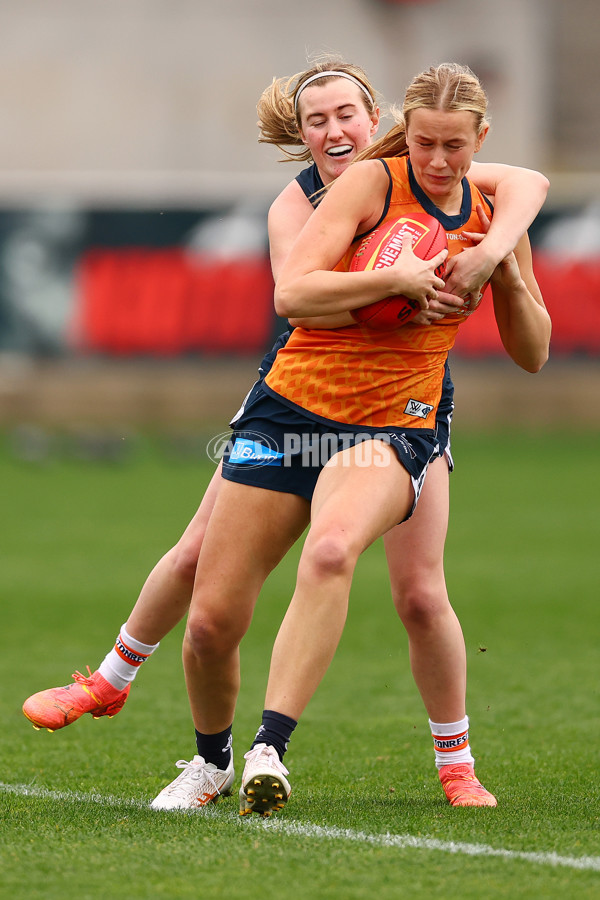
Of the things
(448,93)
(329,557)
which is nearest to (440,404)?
(329,557)

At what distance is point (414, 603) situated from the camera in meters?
4.38

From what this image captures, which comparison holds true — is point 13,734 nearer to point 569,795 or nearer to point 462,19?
point 569,795

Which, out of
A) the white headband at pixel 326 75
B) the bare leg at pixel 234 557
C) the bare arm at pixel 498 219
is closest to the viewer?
the bare arm at pixel 498 219

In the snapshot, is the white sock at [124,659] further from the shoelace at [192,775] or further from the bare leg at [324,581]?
the bare leg at [324,581]

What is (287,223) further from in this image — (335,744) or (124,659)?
(335,744)

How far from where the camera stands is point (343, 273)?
3.90 m

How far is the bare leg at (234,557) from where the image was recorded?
4.10 m

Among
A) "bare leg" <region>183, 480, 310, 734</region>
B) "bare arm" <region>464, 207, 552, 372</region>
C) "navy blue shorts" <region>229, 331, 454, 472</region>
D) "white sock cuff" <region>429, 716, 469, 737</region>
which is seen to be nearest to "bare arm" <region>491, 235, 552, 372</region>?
"bare arm" <region>464, 207, 552, 372</region>

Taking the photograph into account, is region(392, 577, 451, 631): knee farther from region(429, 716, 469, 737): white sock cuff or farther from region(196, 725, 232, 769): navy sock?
region(196, 725, 232, 769): navy sock

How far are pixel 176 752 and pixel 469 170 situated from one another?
2.56 meters

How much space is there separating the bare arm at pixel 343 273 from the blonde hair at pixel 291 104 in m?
0.61

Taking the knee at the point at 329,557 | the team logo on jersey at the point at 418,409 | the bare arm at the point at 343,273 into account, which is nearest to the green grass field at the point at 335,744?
the knee at the point at 329,557

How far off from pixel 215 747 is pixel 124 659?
1.58 feet

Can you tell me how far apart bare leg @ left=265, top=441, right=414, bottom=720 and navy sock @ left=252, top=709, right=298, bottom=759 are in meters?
0.02
